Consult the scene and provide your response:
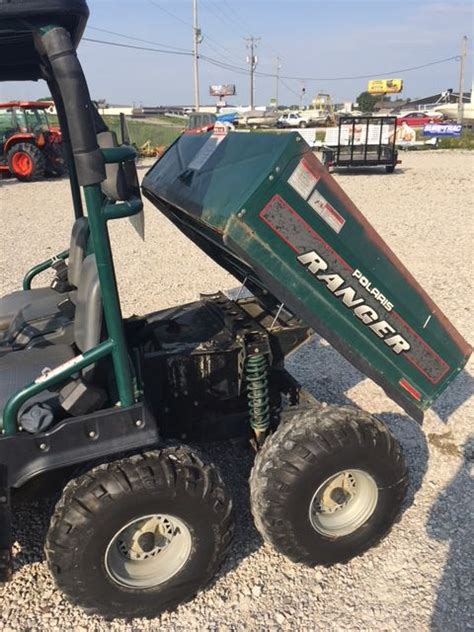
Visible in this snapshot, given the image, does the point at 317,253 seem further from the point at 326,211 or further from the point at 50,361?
the point at 50,361

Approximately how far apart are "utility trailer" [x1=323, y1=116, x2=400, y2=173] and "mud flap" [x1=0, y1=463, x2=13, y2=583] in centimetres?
1633

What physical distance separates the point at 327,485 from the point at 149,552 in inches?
33.5

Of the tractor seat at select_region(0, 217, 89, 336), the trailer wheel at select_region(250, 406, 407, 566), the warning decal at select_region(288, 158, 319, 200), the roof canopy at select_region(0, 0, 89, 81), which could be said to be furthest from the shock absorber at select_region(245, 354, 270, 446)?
the roof canopy at select_region(0, 0, 89, 81)

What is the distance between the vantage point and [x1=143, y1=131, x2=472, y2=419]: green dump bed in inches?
86.8

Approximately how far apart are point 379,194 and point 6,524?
1295 centimetres

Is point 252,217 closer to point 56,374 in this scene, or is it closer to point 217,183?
point 217,183

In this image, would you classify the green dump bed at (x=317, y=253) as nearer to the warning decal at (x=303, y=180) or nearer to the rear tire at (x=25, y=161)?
the warning decal at (x=303, y=180)

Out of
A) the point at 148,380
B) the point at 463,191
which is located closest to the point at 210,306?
the point at 148,380

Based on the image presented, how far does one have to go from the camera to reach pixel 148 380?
9.30 ft

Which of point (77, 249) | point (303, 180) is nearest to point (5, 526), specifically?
point (303, 180)

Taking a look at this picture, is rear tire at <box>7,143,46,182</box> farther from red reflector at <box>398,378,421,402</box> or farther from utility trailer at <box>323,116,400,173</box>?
red reflector at <box>398,378,421,402</box>

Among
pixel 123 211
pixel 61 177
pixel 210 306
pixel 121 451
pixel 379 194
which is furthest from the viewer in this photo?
pixel 61 177

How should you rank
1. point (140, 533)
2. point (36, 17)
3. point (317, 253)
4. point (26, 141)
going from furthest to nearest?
point (26, 141) < point (140, 533) < point (317, 253) < point (36, 17)

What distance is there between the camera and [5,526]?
2.19 meters
